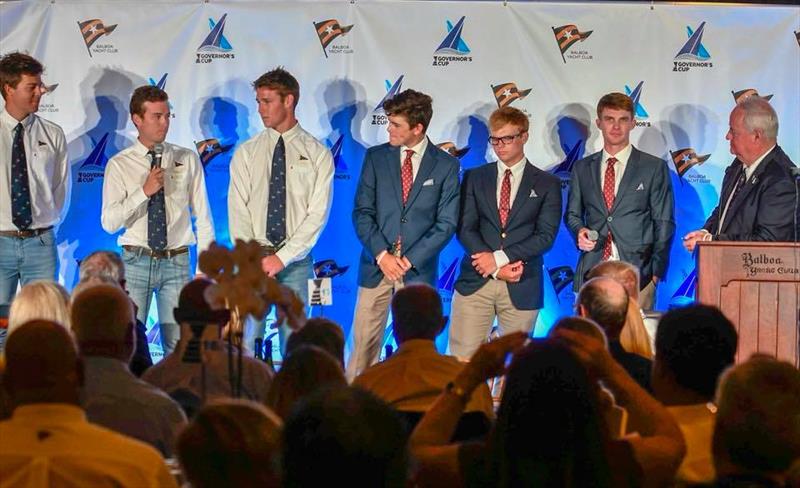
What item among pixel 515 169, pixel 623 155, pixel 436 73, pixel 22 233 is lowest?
pixel 22 233

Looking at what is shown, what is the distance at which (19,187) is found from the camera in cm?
762

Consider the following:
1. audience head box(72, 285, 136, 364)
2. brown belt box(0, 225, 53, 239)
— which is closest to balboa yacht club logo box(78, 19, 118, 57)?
brown belt box(0, 225, 53, 239)

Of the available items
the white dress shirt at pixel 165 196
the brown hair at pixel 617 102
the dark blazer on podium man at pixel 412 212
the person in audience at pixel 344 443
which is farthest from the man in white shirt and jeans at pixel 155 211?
the person in audience at pixel 344 443

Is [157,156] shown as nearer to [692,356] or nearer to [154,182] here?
[154,182]

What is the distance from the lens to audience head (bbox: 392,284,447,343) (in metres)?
4.24

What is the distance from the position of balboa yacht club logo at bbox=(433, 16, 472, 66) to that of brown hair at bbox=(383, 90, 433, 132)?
0.88 metres

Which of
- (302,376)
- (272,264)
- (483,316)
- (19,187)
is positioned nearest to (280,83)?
(272,264)

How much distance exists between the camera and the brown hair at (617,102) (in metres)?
7.75

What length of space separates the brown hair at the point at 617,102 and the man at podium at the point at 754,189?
67 centimetres

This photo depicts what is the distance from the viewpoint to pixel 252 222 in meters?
7.83

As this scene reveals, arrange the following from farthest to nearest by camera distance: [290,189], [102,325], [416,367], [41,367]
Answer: [290,189] → [416,367] → [102,325] → [41,367]

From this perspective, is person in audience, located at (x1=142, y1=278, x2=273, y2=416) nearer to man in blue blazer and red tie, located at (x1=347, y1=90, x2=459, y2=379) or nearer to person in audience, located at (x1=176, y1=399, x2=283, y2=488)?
person in audience, located at (x1=176, y1=399, x2=283, y2=488)

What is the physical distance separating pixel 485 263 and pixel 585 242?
680 mm

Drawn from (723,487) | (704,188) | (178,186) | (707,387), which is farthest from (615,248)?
(723,487)
